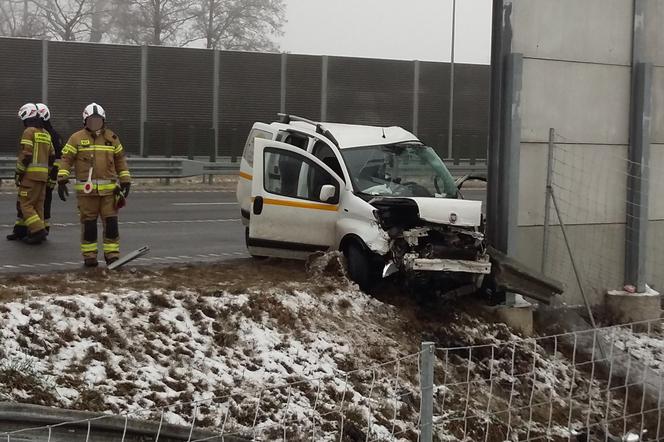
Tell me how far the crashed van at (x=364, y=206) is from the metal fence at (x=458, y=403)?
3.35 ft

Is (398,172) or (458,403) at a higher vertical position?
(398,172)

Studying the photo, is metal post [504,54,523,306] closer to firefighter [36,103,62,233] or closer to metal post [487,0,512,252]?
metal post [487,0,512,252]

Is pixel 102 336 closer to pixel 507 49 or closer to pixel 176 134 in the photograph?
pixel 507 49

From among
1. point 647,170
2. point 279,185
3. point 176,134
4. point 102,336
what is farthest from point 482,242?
point 176,134

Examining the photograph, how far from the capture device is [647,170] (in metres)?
13.8

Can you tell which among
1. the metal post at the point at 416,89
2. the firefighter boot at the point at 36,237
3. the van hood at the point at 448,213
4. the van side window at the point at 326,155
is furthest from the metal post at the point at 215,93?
the van hood at the point at 448,213

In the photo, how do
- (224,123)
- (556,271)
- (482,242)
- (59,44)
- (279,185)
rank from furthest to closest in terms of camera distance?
(224,123) < (59,44) < (556,271) < (279,185) < (482,242)

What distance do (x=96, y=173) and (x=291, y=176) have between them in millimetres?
2185

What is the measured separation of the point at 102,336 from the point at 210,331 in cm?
110

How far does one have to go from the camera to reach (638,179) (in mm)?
13797

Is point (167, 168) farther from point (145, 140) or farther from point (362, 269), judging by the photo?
point (362, 269)

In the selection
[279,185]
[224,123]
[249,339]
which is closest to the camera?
[249,339]

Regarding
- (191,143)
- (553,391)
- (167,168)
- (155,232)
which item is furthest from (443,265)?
(191,143)

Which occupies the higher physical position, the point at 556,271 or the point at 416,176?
the point at 416,176
